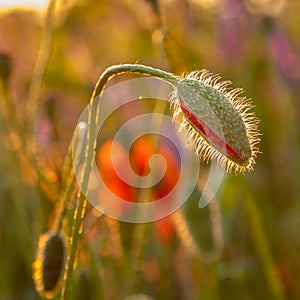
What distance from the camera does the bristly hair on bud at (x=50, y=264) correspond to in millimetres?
1279

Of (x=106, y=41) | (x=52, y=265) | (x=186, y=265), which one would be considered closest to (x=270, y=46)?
(x=186, y=265)

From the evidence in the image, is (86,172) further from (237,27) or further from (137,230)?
(237,27)

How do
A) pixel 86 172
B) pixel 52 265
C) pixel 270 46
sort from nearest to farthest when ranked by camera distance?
pixel 86 172 → pixel 52 265 → pixel 270 46

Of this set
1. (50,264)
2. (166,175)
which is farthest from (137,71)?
(166,175)

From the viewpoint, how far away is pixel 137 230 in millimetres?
1878

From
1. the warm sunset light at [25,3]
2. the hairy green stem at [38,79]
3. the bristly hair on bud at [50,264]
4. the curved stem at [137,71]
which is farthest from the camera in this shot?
the warm sunset light at [25,3]

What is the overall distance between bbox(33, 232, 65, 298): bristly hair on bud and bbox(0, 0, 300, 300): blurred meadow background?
3cm

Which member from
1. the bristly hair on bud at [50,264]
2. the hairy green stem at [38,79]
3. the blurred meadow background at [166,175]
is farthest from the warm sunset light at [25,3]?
the bristly hair on bud at [50,264]

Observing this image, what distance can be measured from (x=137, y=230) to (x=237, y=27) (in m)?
1.28

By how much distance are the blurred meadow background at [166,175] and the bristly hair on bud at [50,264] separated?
1.3 inches

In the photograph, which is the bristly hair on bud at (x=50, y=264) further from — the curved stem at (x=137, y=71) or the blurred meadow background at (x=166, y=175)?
the curved stem at (x=137, y=71)

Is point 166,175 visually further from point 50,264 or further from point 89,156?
point 89,156

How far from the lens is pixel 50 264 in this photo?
129 cm

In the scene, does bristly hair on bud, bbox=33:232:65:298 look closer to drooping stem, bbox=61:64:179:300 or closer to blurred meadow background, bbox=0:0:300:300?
blurred meadow background, bbox=0:0:300:300
